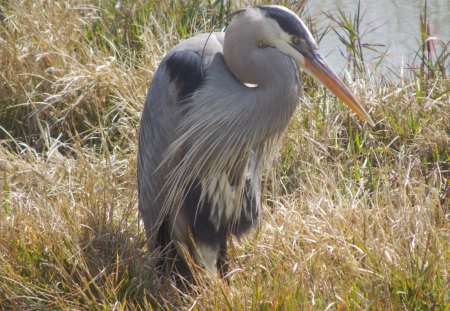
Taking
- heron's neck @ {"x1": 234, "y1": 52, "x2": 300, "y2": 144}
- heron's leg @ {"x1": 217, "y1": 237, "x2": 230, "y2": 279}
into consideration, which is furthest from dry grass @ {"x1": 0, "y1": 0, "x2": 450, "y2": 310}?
heron's neck @ {"x1": 234, "y1": 52, "x2": 300, "y2": 144}

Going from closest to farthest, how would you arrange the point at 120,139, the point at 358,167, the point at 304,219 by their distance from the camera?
the point at 304,219 → the point at 358,167 → the point at 120,139

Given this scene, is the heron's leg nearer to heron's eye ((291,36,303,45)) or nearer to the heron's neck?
the heron's neck

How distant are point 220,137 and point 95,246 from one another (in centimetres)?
62

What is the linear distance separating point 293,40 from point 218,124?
0.43 metres

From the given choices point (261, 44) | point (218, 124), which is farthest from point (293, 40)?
point (218, 124)

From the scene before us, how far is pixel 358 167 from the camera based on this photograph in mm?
4258

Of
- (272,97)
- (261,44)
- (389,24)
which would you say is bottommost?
(389,24)

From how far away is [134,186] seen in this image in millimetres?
4215

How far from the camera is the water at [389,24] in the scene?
579cm

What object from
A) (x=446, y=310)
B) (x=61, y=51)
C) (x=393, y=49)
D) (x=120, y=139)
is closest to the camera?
(x=446, y=310)

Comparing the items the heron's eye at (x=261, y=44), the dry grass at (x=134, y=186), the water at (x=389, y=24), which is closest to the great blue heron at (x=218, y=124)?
the heron's eye at (x=261, y=44)

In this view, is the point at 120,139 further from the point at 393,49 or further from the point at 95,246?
the point at 393,49

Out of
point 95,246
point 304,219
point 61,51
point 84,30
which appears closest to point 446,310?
point 304,219

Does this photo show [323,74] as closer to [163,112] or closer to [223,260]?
[163,112]
